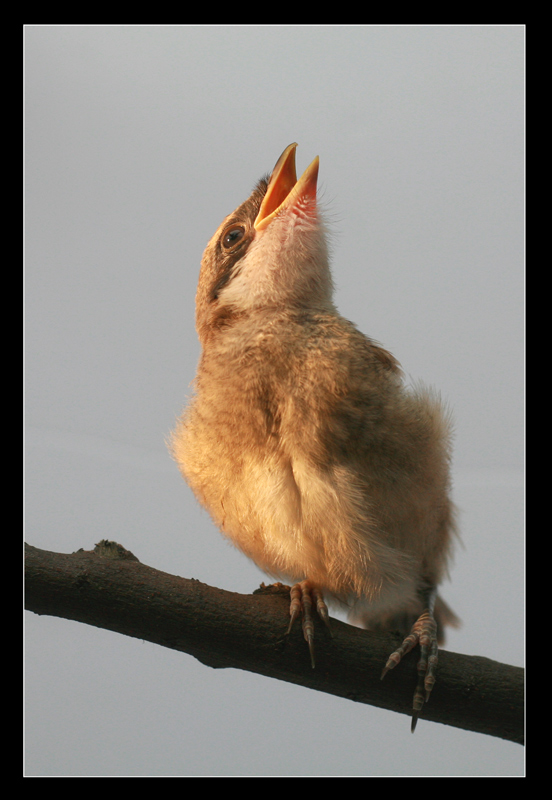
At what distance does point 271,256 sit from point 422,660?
169 cm

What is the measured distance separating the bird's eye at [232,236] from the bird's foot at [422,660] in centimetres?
178

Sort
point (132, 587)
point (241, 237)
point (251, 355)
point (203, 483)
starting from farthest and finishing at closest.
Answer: point (241, 237) → point (203, 483) → point (251, 355) → point (132, 587)

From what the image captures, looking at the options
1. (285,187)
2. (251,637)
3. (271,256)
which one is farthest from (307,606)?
(285,187)

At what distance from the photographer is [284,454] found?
2.32m

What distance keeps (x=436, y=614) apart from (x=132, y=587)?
4.95ft

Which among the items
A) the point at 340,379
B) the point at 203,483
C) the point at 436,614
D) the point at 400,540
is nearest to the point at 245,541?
the point at 203,483

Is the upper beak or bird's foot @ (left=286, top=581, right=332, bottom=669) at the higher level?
the upper beak

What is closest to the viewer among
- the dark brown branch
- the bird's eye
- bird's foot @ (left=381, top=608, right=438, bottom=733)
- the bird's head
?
the dark brown branch

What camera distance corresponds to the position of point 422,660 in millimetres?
2375

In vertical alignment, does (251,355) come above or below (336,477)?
above

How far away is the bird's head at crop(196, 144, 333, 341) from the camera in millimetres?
2623

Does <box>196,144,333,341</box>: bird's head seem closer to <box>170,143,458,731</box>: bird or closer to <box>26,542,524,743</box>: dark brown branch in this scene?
<box>170,143,458,731</box>: bird

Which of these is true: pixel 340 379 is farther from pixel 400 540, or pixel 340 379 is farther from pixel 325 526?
pixel 400 540

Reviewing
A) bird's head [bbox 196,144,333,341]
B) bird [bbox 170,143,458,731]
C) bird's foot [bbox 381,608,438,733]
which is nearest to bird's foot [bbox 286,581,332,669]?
bird [bbox 170,143,458,731]
